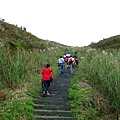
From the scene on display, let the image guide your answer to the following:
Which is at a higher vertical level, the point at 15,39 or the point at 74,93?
the point at 15,39

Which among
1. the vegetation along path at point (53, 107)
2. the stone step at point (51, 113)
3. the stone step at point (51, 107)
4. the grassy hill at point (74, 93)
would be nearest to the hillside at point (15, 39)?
the grassy hill at point (74, 93)

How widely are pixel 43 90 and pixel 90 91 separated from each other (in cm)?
214

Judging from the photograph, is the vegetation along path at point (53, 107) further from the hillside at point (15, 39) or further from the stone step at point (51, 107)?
the hillside at point (15, 39)

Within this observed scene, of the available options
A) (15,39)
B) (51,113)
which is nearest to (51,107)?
(51,113)

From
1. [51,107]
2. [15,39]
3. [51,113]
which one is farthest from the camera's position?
[15,39]

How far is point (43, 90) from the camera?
38.9 ft

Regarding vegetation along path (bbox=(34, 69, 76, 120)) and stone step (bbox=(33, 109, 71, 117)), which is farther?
stone step (bbox=(33, 109, 71, 117))

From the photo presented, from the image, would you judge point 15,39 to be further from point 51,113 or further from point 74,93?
point 51,113

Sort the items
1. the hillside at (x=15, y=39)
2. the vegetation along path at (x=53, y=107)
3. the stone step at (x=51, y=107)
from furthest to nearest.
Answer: the hillside at (x=15, y=39)
the stone step at (x=51, y=107)
the vegetation along path at (x=53, y=107)

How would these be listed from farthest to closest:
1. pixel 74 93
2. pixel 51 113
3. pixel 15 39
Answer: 1. pixel 15 39
2. pixel 74 93
3. pixel 51 113

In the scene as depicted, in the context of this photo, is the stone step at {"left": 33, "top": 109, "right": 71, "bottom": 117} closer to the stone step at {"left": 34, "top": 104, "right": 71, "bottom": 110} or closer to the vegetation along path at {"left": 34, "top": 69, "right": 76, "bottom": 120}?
the vegetation along path at {"left": 34, "top": 69, "right": 76, "bottom": 120}

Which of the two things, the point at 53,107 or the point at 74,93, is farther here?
the point at 74,93

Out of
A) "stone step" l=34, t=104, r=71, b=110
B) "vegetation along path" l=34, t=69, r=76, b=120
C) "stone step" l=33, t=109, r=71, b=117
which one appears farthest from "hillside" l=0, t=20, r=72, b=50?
"stone step" l=33, t=109, r=71, b=117

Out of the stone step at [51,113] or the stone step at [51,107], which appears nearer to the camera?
the stone step at [51,113]
